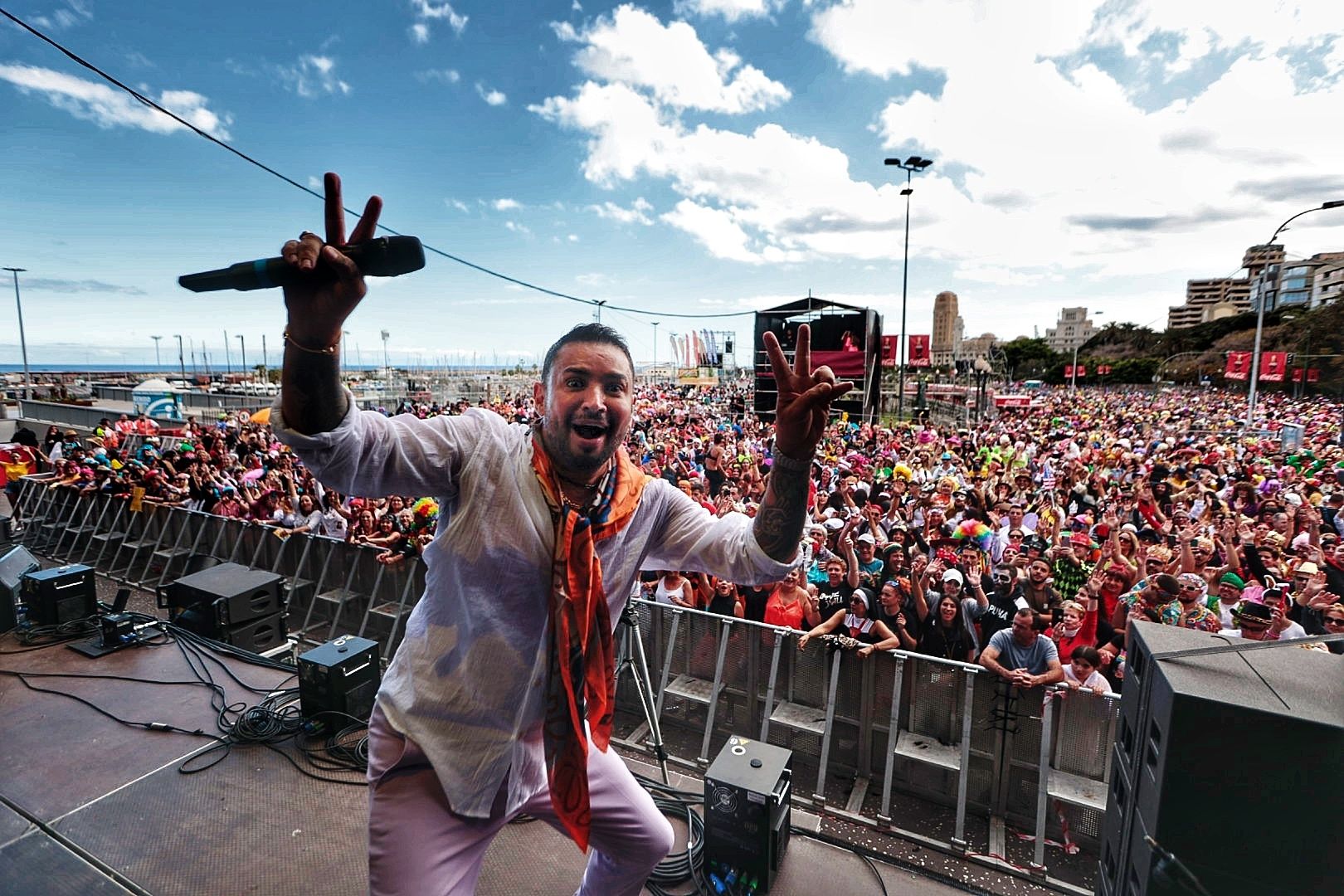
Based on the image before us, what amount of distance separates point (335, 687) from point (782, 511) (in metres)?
3.86

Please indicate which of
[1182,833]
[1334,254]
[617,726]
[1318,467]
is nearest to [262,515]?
[617,726]

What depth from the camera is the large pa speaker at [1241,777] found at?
1.40 metres

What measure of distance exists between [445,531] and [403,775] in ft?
2.13

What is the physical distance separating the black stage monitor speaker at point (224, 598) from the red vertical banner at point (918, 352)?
107ft

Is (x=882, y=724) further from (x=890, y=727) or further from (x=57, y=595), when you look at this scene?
(x=57, y=595)

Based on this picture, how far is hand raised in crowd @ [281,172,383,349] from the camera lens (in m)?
1.25

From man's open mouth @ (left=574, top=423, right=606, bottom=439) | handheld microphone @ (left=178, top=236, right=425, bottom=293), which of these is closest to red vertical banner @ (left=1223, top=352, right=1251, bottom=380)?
man's open mouth @ (left=574, top=423, right=606, bottom=439)

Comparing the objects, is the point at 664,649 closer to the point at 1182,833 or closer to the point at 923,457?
the point at 1182,833

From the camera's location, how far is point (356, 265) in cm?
130

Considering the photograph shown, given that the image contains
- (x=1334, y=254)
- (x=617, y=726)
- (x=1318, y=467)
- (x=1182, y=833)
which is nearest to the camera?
(x=1182, y=833)

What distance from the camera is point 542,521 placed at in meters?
1.69

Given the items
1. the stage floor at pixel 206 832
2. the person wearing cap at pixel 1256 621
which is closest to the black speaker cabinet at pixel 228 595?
the stage floor at pixel 206 832

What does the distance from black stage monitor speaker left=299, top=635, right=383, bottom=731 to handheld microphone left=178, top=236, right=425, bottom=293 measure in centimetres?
369

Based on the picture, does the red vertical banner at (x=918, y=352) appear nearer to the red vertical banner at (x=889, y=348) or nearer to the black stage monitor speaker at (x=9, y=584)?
the red vertical banner at (x=889, y=348)
